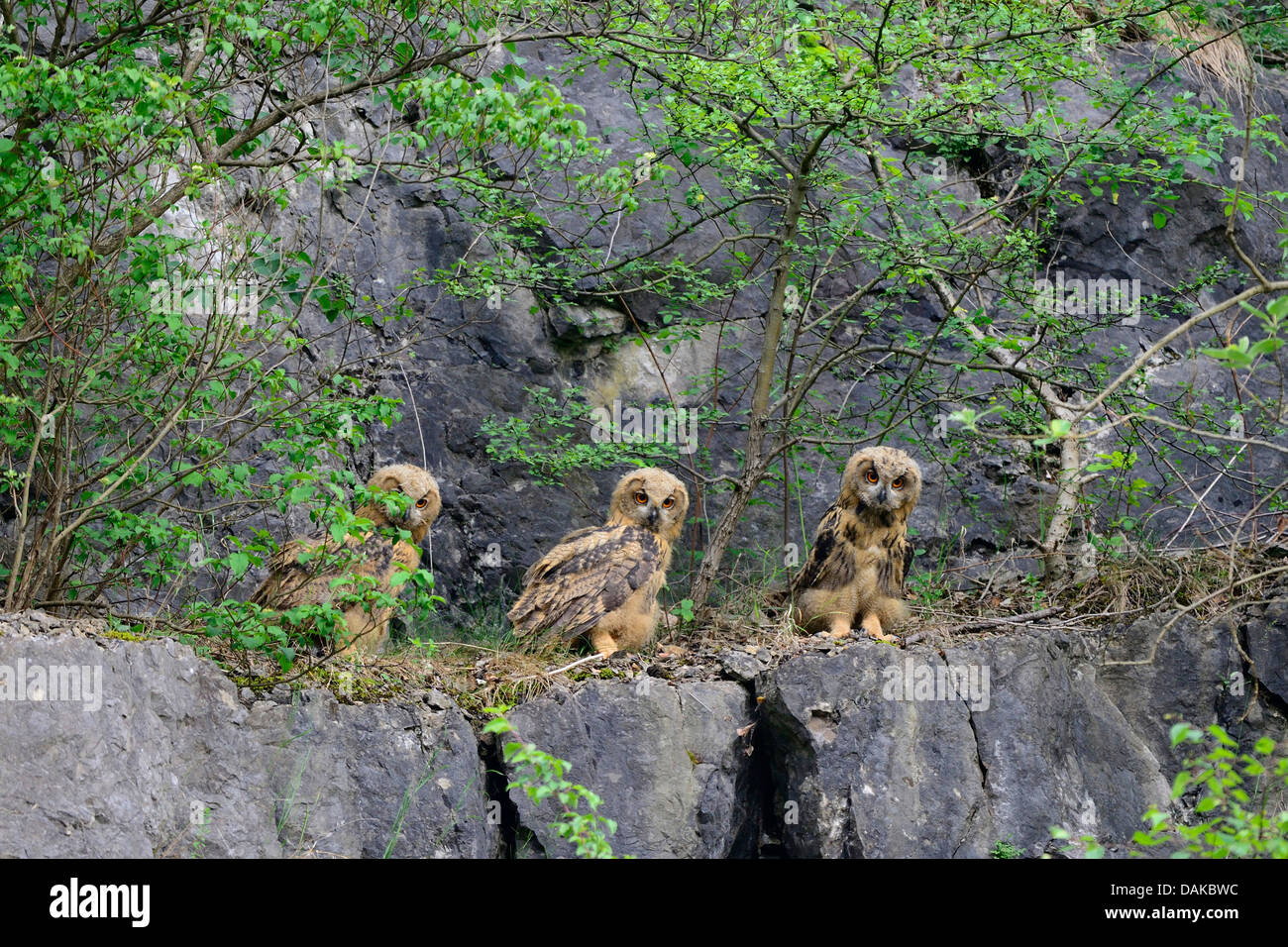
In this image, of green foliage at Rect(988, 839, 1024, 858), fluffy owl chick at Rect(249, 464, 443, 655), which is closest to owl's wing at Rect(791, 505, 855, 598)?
green foliage at Rect(988, 839, 1024, 858)

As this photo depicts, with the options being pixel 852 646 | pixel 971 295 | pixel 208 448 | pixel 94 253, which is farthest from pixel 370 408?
pixel 971 295

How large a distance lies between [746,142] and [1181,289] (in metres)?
3.64

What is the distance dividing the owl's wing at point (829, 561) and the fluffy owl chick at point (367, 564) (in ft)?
7.95

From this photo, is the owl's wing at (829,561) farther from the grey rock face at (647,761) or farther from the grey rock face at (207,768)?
the grey rock face at (207,768)

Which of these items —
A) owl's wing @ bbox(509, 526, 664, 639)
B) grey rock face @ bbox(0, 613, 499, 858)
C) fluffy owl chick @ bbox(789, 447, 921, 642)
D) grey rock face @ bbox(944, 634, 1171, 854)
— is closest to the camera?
grey rock face @ bbox(0, 613, 499, 858)

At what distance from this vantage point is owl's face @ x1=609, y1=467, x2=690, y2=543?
7.75 m

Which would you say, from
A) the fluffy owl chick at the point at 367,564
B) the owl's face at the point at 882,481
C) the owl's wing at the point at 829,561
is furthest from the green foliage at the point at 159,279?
the owl's face at the point at 882,481

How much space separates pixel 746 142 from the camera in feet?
26.6

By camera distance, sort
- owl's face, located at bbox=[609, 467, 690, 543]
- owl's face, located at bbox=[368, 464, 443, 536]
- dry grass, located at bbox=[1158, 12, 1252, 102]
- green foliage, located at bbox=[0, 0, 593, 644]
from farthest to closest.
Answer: dry grass, located at bbox=[1158, 12, 1252, 102] < owl's face, located at bbox=[609, 467, 690, 543] < owl's face, located at bbox=[368, 464, 443, 536] < green foliage, located at bbox=[0, 0, 593, 644]

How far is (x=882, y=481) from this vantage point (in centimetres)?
763

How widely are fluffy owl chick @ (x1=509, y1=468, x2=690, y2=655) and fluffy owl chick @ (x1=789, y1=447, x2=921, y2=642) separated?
38.6 inches

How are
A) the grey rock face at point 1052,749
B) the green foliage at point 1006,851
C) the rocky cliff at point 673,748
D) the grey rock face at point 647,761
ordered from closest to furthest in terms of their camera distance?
the rocky cliff at point 673,748
the grey rock face at point 647,761
the green foliage at point 1006,851
the grey rock face at point 1052,749

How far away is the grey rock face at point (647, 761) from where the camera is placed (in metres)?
6.50

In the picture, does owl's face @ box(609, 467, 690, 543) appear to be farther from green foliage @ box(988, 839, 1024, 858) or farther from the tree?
green foliage @ box(988, 839, 1024, 858)
